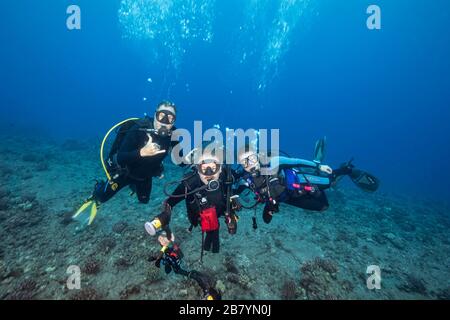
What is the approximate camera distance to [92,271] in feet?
17.9

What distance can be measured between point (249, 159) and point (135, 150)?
2906 millimetres

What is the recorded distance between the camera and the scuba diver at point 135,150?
235 inches

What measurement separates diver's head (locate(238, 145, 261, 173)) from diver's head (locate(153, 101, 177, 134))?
6.55ft

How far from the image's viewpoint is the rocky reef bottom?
17.1 ft

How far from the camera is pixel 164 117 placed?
19.5 feet

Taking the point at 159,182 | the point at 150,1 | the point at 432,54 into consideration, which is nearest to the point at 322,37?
the point at 432,54

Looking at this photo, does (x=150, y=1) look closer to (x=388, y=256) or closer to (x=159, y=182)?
(x=159, y=182)

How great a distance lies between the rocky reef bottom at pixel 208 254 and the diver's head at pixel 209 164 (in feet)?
8.31

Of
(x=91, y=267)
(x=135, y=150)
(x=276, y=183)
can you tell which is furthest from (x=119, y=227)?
(x=276, y=183)

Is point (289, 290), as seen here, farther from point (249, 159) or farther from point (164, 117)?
point (164, 117)

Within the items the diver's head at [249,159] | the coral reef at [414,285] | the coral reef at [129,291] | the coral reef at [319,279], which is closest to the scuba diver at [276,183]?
the diver's head at [249,159]

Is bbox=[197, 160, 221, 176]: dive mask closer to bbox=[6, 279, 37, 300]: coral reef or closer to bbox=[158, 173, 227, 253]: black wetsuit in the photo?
bbox=[158, 173, 227, 253]: black wetsuit
